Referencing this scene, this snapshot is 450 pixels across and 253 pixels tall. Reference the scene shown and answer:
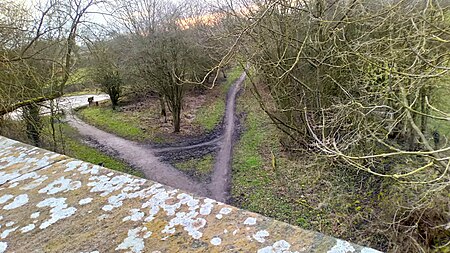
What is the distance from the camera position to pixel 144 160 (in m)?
13.4

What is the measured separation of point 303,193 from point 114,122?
14.1 metres

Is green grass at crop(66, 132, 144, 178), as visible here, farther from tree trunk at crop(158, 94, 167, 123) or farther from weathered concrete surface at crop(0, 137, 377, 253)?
weathered concrete surface at crop(0, 137, 377, 253)

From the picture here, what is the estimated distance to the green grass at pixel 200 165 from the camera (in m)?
11.9

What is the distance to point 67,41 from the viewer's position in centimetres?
843

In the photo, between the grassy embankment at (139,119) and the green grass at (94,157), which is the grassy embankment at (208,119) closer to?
the grassy embankment at (139,119)

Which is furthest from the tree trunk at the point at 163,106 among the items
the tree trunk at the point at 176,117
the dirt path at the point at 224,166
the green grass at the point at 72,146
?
the green grass at the point at 72,146

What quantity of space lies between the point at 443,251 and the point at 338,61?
5.35 meters

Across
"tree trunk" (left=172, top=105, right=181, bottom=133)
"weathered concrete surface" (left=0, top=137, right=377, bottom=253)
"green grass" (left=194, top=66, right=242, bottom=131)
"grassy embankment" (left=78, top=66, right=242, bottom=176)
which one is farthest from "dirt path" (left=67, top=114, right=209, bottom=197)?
"weathered concrete surface" (left=0, top=137, right=377, bottom=253)

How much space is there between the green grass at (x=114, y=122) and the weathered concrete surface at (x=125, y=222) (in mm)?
15126

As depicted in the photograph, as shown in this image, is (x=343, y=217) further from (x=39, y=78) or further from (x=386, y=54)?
(x=39, y=78)

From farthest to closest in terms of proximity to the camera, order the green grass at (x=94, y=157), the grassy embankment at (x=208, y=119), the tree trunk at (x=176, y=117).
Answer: the tree trunk at (x=176, y=117) → the green grass at (x=94, y=157) → the grassy embankment at (x=208, y=119)

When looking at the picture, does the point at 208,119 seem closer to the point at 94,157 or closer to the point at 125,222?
the point at 94,157

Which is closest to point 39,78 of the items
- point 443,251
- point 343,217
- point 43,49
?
point 43,49

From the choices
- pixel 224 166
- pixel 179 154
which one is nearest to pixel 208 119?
pixel 179 154
